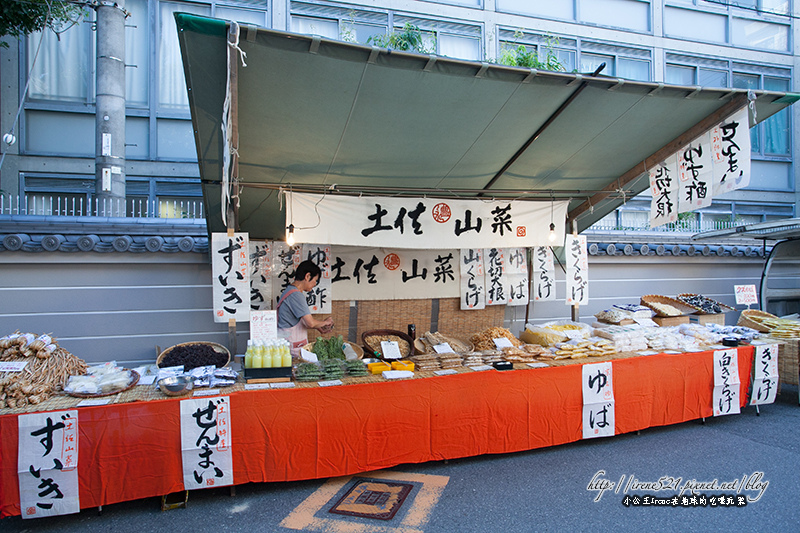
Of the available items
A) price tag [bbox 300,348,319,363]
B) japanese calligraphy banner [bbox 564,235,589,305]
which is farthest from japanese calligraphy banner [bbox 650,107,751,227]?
price tag [bbox 300,348,319,363]

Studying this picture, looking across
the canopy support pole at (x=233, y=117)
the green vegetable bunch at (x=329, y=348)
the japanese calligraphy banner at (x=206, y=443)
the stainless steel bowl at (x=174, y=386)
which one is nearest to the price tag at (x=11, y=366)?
the stainless steel bowl at (x=174, y=386)

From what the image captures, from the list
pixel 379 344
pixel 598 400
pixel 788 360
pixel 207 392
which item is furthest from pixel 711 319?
pixel 207 392

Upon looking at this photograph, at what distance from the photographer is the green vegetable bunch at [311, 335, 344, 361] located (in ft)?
15.8

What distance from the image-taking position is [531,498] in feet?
11.9

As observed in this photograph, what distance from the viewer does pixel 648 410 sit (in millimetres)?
4891

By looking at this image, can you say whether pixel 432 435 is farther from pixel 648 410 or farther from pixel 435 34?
pixel 435 34

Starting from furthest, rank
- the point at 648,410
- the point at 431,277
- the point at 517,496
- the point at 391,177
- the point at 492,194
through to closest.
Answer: the point at 431,277 < the point at 492,194 < the point at 391,177 < the point at 648,410 < the point at 517,496

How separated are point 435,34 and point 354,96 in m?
9.34

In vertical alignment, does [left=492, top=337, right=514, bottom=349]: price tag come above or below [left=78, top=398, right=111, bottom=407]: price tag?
above

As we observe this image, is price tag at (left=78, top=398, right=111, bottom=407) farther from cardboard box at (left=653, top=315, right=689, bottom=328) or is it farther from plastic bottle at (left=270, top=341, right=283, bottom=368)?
cardboard box at (left=653, top=315, right=689, bottom=328)

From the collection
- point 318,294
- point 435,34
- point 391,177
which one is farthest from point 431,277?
point 435,34

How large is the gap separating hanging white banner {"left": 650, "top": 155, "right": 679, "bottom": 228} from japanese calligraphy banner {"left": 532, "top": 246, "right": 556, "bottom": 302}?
2.03 meters

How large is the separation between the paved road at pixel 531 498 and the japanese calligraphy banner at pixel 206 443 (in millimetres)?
243

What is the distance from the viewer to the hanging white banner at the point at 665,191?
5.41 m
